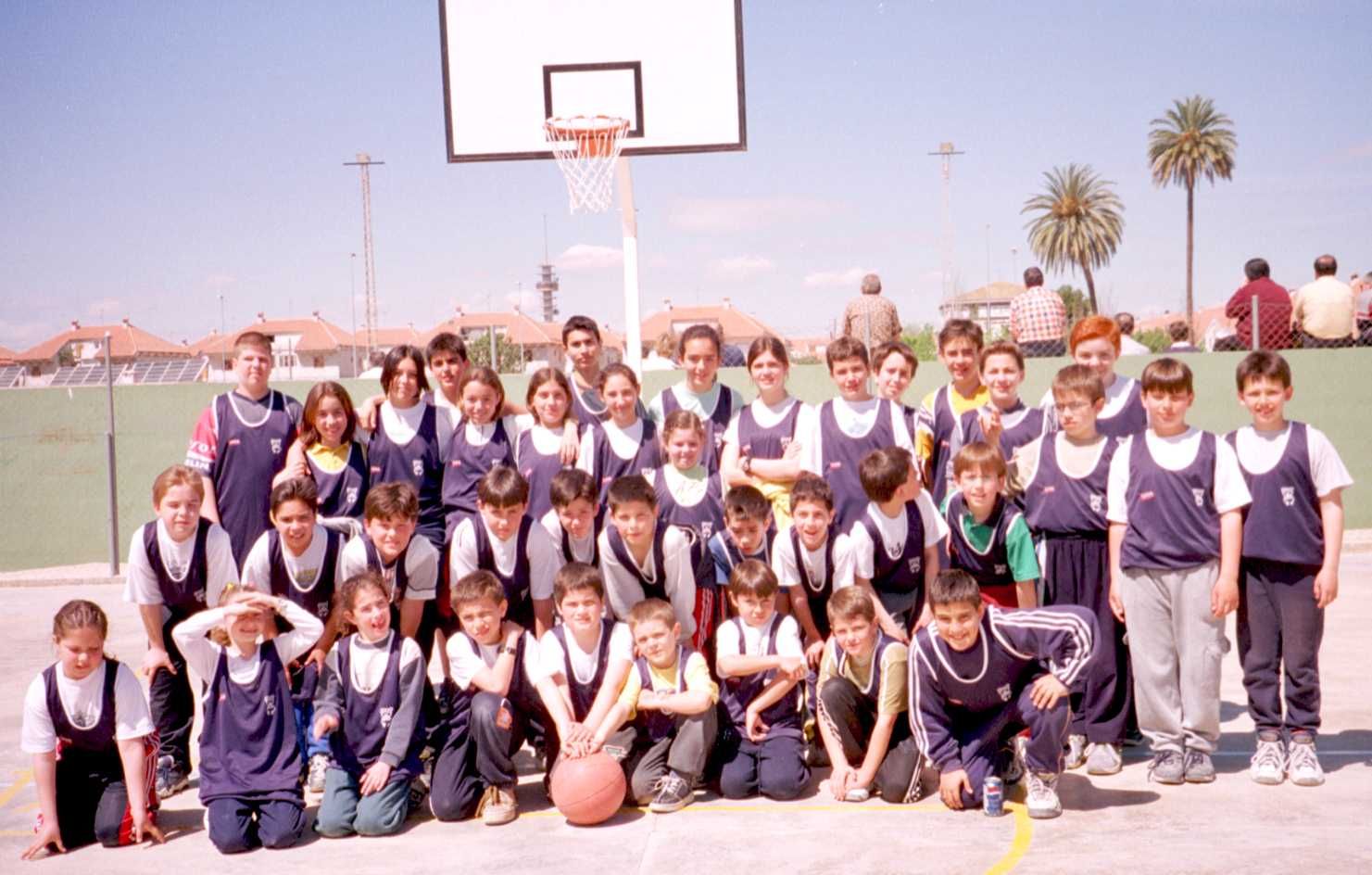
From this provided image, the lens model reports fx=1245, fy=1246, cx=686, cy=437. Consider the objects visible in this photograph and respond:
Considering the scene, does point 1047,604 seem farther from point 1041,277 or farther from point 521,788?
point 1041,277

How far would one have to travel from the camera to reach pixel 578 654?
5.20m

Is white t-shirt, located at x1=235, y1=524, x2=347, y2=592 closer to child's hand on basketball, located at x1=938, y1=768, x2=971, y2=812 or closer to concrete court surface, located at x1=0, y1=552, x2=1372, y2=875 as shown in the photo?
concrete court surface, located at x1=0, y1=552, x2=1372, y2=875

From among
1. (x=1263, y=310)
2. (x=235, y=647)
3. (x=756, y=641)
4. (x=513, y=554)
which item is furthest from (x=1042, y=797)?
(x=1263, y=310)

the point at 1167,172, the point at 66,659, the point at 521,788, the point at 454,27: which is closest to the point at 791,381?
the point at 454,27

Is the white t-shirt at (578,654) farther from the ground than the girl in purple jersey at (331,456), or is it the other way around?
the girl in purple jersey at (331,456)

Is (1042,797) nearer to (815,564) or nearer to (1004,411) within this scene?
(815,564)

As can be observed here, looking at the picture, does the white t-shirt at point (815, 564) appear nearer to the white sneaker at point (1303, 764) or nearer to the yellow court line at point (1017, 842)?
the yellow court line at point (1017, 842)

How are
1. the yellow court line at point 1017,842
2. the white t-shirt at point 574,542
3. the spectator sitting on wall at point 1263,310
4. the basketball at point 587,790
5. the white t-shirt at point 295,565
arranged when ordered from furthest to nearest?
the spectator sitting on wall at point 1263,310 → the white t-shirt at point 574,542 → the white t-shirt at point 295,565 → the basketball at point 587,790 → the yellow court line at point 1017,842

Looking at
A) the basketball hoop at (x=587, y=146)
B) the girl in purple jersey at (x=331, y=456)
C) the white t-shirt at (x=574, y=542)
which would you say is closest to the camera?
the white t-shirt at (x=574, y=542)

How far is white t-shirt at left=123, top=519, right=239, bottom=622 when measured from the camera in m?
5.29

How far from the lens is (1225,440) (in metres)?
5.27

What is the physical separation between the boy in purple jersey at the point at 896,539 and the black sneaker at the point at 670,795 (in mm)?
1088

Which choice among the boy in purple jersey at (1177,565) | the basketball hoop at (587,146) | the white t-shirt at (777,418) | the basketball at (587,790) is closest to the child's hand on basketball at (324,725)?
the basketball at (587,790)

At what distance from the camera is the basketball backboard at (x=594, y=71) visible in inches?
372
